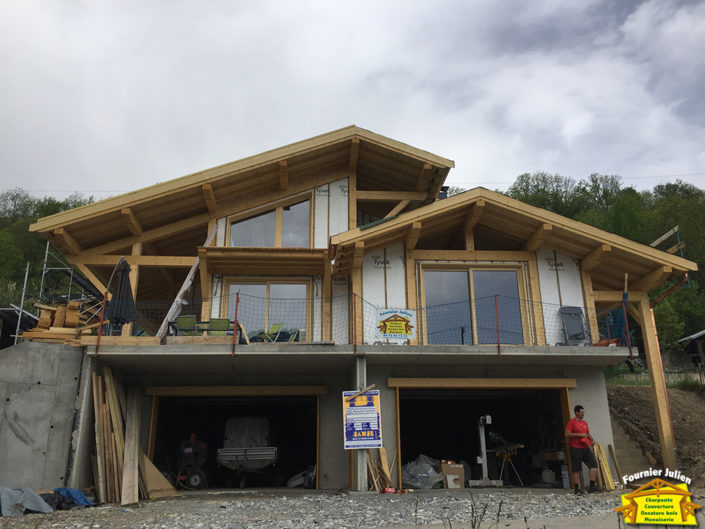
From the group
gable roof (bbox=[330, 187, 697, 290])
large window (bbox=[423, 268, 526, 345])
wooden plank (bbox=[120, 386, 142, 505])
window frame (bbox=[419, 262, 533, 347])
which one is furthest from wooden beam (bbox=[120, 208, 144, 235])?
large window (bbox=[423, 268, 526, 345])

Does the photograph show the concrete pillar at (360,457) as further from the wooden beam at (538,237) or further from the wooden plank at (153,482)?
the wooden beam at (538,237)

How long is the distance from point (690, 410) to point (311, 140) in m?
13.0

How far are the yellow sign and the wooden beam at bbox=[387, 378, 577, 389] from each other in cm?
851

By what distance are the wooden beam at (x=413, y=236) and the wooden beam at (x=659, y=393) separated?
17.9ft

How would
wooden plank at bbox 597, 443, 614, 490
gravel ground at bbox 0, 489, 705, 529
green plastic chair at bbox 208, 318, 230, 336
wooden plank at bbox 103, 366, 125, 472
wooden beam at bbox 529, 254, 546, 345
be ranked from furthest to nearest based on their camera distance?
wooden beam at bbox 529, 254, 546, 345, green plastic chair at bbox 208, 318, 230, 336, wooden plank at bbox 597, 443, 614, 490, wooden plank at bbox 103, 366, 125, 472, gravel ground at bbox 0, 489, 705, 529

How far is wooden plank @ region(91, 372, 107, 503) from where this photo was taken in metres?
10.7

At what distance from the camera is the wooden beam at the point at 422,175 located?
15.0 metres

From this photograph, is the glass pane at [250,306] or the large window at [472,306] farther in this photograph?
the glass pane at [250,306]

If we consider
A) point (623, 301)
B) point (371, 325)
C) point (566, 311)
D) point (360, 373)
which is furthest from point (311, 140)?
point (623, 301)

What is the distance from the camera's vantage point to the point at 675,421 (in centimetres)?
1630

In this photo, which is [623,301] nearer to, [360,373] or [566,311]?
[566,311]

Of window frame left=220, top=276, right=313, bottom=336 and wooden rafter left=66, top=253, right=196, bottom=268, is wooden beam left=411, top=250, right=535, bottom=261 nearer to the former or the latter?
window frame left=220, top=276, right=313, bottom=336

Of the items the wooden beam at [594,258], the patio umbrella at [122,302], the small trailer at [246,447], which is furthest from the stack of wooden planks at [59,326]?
the wooden beam at [594,258]

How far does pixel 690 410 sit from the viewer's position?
17609 millimetres
